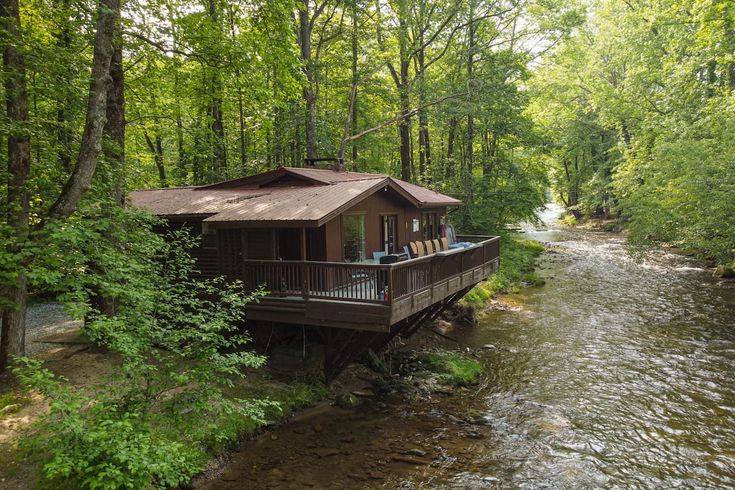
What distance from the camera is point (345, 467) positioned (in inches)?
334

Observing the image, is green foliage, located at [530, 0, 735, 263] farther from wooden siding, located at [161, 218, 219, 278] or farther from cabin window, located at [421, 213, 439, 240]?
wooden siding, located at [161, 218, 219, 278]

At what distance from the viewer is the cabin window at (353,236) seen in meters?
13.3

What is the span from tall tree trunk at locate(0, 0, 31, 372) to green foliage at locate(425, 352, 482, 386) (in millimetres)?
10246

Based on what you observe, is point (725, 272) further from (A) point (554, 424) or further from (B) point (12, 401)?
(B) point (12, 401)

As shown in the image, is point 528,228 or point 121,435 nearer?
point 121,435

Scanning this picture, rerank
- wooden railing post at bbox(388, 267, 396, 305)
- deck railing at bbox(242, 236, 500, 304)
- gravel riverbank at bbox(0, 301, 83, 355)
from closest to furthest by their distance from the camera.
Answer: wooden railing post at bbox(388, 267, 396, 305) → deck railing at bbox(242, 236, 500, 304) → gravel riverbank at bbox(0, 301, 83, 355)

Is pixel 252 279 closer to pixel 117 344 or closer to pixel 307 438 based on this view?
pixel 307 438

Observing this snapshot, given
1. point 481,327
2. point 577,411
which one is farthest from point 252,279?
point 481,327

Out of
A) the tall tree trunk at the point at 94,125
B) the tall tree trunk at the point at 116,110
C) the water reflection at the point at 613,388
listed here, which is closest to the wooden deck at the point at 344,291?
the water reflection at the point at 613,388

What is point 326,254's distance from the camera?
12367mm

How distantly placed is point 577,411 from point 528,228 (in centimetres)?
4628

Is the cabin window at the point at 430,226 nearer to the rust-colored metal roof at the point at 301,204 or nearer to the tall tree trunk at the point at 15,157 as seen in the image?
the rust-colored metal roof at the point at 301,204

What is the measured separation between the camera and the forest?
8.09 metres

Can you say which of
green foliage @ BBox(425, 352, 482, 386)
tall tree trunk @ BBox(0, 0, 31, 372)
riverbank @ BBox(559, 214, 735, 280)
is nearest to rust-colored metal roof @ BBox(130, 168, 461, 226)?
tall tree trunk @ BBox(0, 0, 31, 372)
